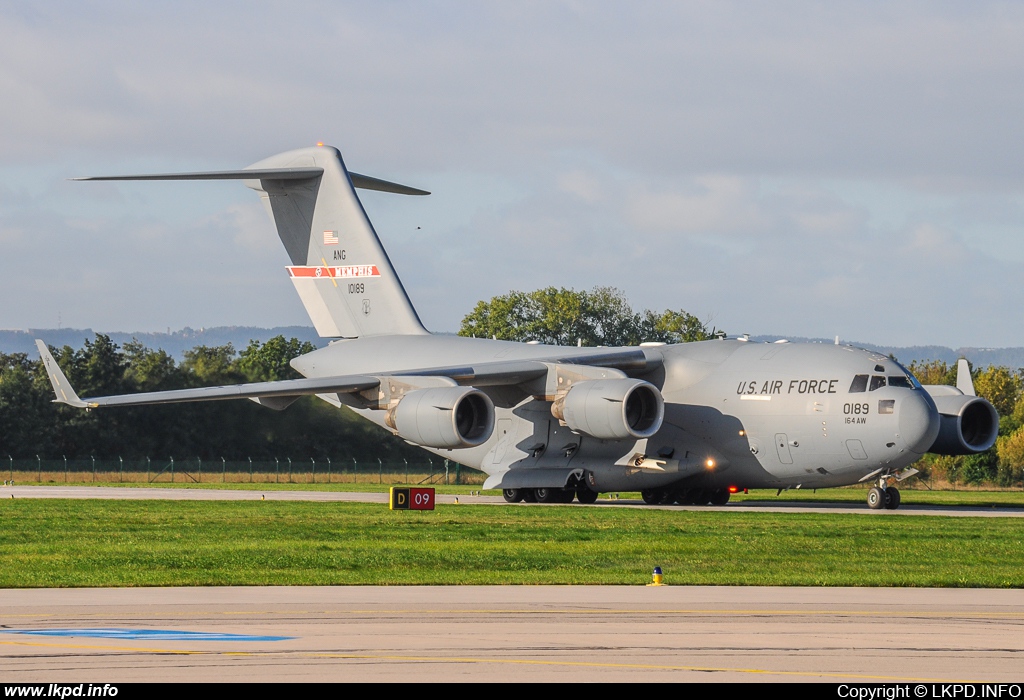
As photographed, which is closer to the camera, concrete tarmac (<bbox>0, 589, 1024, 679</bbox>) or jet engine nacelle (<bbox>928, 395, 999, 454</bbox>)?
concrete tarmac (<bbox>0, 589, 1024, 679</bbox>)

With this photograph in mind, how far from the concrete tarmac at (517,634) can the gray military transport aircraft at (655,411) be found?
15.8m

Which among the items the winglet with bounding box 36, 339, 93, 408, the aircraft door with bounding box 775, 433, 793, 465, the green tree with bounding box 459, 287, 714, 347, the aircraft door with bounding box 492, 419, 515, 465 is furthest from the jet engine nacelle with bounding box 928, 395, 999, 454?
the green tree with bounding box 459, 287, 714, 347

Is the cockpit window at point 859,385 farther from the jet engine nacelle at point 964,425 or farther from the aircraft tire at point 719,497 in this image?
the aircraft tire at point 719,497

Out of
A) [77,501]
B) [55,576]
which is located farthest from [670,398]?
[55,576]

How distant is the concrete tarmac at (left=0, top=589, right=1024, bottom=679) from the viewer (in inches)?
344

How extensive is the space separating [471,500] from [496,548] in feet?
53.9

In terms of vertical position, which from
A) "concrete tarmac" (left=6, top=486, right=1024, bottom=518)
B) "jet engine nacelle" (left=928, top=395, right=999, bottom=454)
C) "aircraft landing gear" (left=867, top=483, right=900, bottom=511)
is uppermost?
"jet engine nacelle" (left=928, top=395, right=999, bottom=454)

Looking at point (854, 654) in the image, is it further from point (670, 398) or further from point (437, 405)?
point (670, 398)

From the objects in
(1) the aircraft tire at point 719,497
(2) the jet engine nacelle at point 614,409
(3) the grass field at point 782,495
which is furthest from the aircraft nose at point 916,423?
(1) the aircraft tire at point 719,497

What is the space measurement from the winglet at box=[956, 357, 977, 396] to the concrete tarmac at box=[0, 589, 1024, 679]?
2104 centimetres

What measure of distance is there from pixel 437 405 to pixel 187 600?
17626 mm

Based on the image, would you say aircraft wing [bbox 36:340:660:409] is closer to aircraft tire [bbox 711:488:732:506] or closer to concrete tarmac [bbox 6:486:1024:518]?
concrete tarmac [bbox 6:486:1024:518]

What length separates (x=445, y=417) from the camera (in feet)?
99.8

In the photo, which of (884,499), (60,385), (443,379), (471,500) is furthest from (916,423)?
(60,385)
